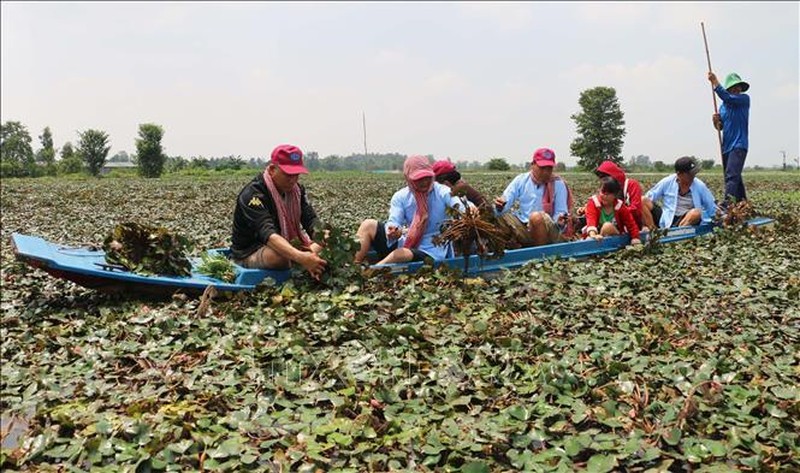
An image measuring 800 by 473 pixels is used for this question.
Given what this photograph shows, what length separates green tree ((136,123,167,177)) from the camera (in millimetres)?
45875

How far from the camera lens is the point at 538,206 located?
6500 mm

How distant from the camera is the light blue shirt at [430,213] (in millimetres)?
5422

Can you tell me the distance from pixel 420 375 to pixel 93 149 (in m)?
48.6

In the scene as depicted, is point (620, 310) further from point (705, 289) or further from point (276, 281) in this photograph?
point (276, 281)

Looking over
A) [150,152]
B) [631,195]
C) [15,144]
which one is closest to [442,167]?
[631,195]

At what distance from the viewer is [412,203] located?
5434mm

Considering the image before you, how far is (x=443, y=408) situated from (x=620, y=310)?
2037 millimetres

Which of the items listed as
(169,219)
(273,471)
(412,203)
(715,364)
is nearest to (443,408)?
(273,471)

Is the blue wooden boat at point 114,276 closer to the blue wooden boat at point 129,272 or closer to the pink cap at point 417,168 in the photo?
the blue wooden boat at point 129,272

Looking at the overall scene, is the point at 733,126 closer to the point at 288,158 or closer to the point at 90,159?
the point at 288,158

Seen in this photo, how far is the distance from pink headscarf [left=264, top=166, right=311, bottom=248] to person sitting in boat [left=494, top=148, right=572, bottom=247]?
1957 mm

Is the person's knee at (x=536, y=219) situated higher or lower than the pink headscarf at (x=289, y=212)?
lower

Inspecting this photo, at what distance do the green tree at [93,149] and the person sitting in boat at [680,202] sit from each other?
151ft

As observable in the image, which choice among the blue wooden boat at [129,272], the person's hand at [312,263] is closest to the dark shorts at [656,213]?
the blue wooden boat at [129,272]
